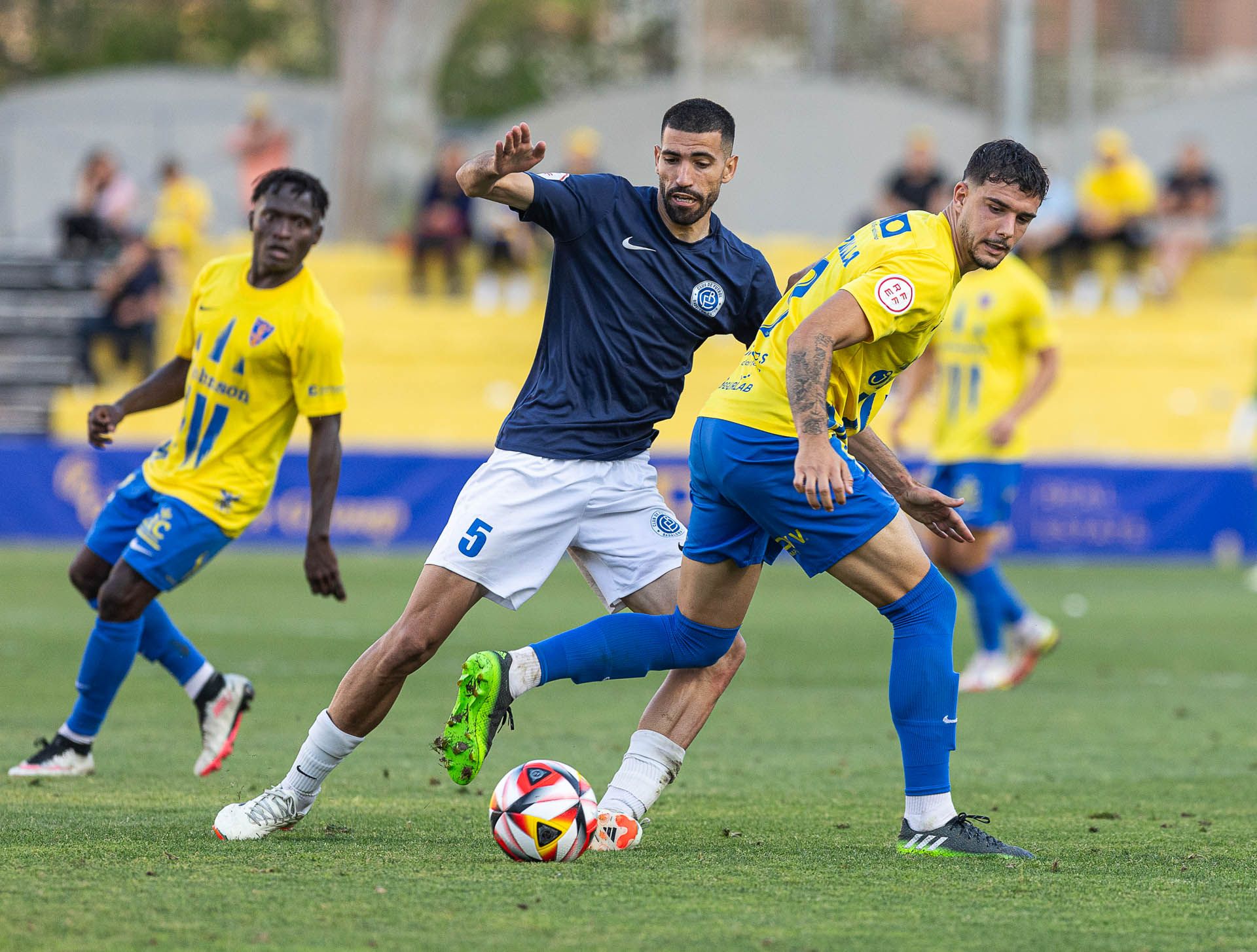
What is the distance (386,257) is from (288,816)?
72.4 feet

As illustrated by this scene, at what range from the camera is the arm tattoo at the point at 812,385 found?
5.01m

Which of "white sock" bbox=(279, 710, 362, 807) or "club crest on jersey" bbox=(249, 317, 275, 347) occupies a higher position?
"club crest on jersey" bbox=(249, 317, 275, 347)

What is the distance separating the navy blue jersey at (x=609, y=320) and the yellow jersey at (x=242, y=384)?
133cm

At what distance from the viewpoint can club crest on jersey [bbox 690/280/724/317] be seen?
5.68 meters

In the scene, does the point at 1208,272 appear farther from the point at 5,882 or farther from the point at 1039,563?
the point at 5,882

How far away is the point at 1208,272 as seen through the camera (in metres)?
25.9

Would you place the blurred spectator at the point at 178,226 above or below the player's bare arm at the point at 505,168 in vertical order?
below

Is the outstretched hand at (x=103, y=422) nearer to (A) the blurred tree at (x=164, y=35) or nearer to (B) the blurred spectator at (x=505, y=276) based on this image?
(B) the blurred spectator at (x=505, y=276)

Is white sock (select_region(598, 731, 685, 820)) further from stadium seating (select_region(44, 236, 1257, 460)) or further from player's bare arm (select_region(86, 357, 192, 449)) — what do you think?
stadium seating (select_region(44, 236, 1257, 460))

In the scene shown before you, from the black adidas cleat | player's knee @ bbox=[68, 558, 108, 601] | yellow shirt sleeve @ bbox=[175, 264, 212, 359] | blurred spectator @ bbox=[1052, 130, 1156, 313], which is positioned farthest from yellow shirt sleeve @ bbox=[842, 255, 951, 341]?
blurred spectator @ bbox=[1052, 130, 1156, 313]

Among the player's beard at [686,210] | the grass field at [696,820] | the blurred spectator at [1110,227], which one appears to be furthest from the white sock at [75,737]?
the blurred spectator at [1110,227]

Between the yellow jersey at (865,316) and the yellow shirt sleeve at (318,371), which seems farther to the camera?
the yellow shirt sleeve at (318,371)

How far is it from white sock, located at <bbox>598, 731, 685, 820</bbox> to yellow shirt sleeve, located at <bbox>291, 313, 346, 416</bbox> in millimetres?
1877

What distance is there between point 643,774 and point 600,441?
3.43 ft
